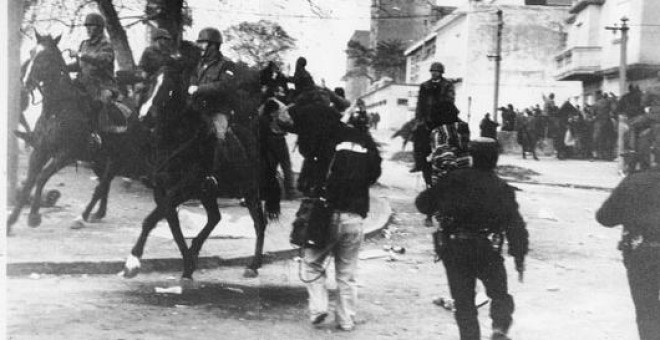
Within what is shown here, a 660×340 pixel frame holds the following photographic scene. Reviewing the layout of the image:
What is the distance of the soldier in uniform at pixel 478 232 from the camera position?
4.80 m

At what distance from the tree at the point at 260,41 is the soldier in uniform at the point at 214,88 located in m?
0.14

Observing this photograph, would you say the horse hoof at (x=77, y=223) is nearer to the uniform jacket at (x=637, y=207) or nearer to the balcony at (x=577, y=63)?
the balcony at (x=577, y=63)

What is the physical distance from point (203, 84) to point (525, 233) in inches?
138

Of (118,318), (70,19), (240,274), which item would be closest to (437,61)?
(240,274)

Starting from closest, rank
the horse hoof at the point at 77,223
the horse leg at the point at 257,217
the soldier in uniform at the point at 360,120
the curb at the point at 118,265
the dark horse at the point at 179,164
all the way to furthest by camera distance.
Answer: the soldier in uniform at the point at 360,120, the curb at the point at 118,265, the dark horse at the point at 179,164, the horse leg at the point at 257,217, the horse hoof at the point at 77,223

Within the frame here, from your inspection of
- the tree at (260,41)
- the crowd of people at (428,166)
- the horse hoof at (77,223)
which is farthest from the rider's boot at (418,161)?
the horse hoof at (77,223)

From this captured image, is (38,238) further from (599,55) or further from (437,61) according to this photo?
(599,55)

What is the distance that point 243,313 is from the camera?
6047mm

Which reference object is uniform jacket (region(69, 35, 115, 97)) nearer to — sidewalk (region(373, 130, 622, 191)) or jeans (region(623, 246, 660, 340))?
sidewalk (region(373, 130, 622, 191))

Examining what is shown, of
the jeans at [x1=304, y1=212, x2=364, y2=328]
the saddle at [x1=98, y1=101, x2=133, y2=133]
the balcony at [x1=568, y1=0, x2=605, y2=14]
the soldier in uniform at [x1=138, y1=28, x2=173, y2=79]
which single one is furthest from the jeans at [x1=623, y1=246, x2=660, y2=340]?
the saddle at [x1=98, y1=101, x2=133, y2=133]

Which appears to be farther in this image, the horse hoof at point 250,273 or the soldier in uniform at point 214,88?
the horse hoof at point 250,273

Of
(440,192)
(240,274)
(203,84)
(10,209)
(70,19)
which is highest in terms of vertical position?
(70,19)

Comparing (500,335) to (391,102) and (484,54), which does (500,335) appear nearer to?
(484,54)

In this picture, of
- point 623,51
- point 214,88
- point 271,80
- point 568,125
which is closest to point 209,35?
point 214,88
